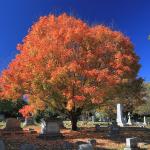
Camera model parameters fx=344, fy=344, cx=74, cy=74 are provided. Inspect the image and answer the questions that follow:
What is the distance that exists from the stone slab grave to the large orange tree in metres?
1.91

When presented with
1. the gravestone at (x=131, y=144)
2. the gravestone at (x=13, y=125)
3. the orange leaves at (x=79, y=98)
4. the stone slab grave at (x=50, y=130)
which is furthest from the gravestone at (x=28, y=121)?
the gravestone at (x=131, y=144)

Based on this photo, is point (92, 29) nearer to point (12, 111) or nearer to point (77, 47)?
point (77, 47)

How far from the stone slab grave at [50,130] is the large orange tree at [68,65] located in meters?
1.91

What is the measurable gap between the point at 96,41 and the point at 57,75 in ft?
17.8

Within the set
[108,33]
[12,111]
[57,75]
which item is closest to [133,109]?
[12,111]

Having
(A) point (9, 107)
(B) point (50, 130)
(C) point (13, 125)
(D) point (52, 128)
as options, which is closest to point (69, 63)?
(D) point (52, 128)

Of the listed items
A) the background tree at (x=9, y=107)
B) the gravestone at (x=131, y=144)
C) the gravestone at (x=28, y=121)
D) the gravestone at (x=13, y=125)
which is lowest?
the gravestone at (x=131, y=144)

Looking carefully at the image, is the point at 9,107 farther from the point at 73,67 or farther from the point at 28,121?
the point at 73,67

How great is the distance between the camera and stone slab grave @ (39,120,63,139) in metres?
26.6

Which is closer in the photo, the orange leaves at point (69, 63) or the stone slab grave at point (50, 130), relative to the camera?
the stone slab grave at point (50, 130)

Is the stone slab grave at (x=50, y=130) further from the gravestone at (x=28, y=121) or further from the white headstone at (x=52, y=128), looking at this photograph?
the gravestone at (x=28, y=121)

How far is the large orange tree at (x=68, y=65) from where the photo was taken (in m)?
27.4

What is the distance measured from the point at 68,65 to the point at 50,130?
536 cm

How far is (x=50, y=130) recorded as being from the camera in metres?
27.3
